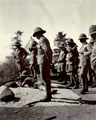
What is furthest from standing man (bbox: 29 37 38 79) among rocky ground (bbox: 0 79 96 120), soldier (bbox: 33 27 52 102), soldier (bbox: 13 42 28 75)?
soldier (bbox: 33 27 52 102)

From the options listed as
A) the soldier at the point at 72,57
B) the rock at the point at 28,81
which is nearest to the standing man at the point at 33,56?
the rock at the point at 28,81

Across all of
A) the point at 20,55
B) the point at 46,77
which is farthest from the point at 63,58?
the point at 46,77

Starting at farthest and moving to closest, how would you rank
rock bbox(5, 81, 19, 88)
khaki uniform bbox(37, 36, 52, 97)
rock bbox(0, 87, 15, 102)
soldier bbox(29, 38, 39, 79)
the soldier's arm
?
1. soldier bbox(29, 38, 39, 79)
2. rock bbox(5, 81, 19, 88)
3. the soldier's arm
4. rock bbox(0, 87, 15, 102)
5. khaki uniform bbox(37, 36, 52, 97)

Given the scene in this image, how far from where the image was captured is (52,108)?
5305 millimetres

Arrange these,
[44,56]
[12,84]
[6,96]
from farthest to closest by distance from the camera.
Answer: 1. [12,84]
2. [6,96]
3. [44,56]

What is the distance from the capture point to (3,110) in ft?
17.9

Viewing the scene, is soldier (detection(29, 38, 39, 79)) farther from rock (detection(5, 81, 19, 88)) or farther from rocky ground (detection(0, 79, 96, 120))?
rocky ground (detection(0, 79, 96, 120))

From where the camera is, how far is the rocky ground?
488cm

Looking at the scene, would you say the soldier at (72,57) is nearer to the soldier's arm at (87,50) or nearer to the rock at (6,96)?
the soldier's arm at (87,50)

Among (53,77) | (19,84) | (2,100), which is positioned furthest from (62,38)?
(2,100)

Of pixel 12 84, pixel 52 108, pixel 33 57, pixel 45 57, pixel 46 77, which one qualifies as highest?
pixel 33 57

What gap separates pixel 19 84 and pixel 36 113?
3288 millimetres

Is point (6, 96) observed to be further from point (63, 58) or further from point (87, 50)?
point (63, 58)

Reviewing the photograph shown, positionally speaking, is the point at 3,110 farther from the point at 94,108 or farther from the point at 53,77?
the point at 53,77
